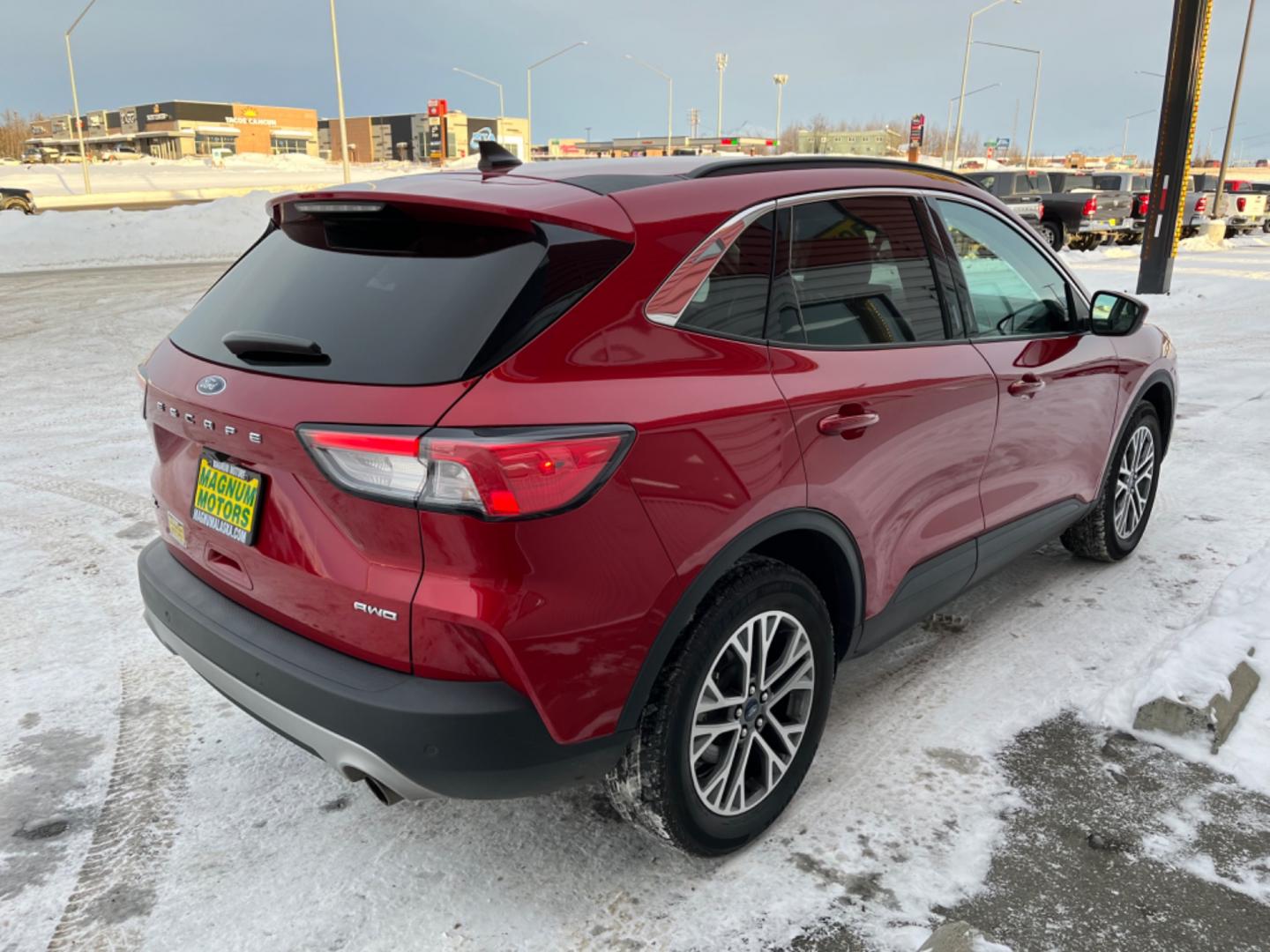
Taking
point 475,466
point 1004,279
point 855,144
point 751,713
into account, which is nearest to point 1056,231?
point 1004,279

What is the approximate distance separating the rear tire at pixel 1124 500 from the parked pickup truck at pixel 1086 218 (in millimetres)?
20004

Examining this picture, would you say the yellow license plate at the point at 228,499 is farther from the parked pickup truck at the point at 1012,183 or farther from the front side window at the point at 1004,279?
the parked pickup truck at the point at 1012,183

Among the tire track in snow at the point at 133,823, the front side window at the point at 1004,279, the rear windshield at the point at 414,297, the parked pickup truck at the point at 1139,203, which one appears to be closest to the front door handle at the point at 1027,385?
the front side window at the point at 1004,279

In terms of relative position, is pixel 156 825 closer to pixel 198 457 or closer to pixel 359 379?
pixel 198 457

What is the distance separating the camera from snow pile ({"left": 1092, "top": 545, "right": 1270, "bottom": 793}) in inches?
121

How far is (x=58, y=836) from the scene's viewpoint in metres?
2.72

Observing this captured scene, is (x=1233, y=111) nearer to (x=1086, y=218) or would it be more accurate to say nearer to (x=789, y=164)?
(x=1086, y=218)

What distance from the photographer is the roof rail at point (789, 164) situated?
2691 mm

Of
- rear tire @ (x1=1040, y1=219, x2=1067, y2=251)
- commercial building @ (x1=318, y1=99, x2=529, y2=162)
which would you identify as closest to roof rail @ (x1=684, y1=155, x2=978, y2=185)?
rear tire @ (x1=1040, y1=219, x2=1067, y2=251)

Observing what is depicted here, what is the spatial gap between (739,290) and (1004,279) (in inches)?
62.4

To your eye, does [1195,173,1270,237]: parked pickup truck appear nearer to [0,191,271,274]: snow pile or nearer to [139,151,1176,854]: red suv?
[0,191,271,274]: snow pile

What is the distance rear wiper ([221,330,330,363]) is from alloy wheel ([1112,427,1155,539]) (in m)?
3.68

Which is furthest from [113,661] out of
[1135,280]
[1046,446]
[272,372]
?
[1135,280]

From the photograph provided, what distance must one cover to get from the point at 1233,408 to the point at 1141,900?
6.57 m
